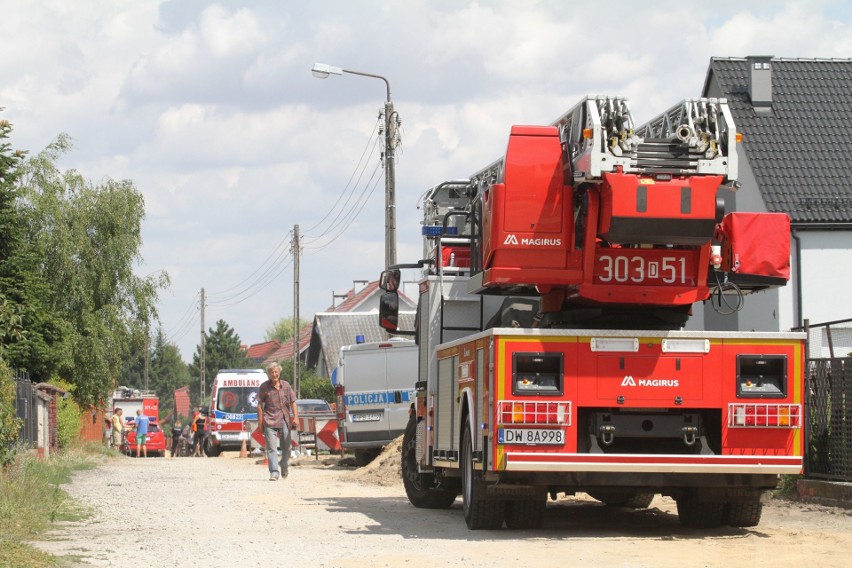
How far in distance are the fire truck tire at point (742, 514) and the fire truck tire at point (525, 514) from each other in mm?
1800

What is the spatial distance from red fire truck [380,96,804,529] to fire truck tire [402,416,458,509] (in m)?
2.98

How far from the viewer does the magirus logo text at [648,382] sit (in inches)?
472

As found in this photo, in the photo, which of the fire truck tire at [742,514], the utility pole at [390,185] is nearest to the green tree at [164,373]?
the utility pole at [390,185]

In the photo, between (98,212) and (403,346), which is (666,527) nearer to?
(403,346)

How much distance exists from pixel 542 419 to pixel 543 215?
71.3 inches

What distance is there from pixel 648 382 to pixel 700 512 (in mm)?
1910

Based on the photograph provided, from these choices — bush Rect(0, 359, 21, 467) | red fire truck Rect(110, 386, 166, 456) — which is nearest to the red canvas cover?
bush Rect(0, 359, 21, 467)

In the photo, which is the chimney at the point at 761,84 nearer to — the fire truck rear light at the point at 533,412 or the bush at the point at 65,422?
the bush at the point at 65,422

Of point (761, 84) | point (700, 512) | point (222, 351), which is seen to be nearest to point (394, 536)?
point (700, 512)

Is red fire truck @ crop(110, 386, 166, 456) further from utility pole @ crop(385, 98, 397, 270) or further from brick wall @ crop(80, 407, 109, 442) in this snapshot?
utility pole @ crop(385, 98, 397, 270)

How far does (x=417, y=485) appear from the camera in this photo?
16.0 m

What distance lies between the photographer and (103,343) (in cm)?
4006

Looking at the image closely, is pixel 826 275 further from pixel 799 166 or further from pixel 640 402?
pixel 640 402

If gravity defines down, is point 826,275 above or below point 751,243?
above
